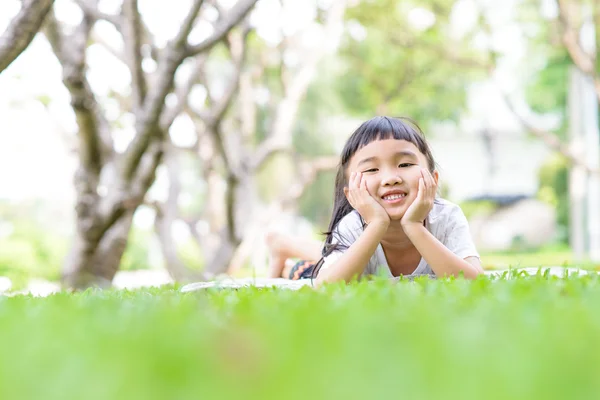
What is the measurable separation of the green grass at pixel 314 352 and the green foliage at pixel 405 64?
14026 mm

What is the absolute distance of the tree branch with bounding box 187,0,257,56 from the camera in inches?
211

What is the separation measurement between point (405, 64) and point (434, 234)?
43.6 ft

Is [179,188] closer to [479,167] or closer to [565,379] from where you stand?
[565,379]

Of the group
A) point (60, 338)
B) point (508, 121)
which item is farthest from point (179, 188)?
point (508, 121)

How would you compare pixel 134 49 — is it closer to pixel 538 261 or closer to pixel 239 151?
pixel 239 151

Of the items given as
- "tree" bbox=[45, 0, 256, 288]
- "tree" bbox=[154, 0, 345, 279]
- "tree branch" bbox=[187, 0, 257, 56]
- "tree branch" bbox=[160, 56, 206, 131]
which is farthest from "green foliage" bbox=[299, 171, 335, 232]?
"tree branch" bbox=[187, 0, 257, 56]

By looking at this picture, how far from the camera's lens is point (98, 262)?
277 inches

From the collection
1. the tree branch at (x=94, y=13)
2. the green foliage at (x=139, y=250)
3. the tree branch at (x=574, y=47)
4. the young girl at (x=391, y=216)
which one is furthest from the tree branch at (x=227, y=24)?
the green foliage at (x=139, y=250)

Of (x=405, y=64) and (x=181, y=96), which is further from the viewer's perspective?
(x=405, y=64)

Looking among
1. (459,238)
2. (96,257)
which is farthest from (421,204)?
(96,257)

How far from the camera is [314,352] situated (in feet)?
3.85

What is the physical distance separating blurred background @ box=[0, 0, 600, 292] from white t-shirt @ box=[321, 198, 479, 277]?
945mm

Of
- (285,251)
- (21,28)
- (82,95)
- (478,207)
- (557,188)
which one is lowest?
(478,207)

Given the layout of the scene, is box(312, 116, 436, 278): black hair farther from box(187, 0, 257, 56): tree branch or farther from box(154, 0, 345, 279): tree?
box(154, 0, 345, 279): tree
